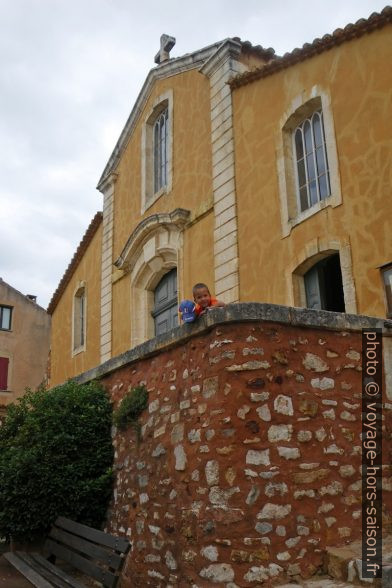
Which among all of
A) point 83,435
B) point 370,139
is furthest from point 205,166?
point 83,435

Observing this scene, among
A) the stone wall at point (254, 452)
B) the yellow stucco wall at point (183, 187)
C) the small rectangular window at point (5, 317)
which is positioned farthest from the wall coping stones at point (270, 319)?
the small rectangular window at point (5, 317)

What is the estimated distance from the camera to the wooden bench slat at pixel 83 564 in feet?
14.9

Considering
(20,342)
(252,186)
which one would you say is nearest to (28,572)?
(252,186)

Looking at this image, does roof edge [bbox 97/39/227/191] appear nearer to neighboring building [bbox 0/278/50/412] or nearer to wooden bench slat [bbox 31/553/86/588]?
wooden bench slat [bbox 31/553/86/588]

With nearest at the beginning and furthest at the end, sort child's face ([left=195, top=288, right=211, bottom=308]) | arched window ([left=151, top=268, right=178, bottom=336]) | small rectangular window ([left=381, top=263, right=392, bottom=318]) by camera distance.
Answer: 1. child's face ([left=195, top=288, right=211, bottom=308])
2. small rectangular window ([left=381, top=263, right=392, bottom=318])
3. arched window ([left=151, top=268, right=178, bottom=336])

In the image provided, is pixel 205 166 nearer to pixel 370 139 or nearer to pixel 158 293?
pixel 158 293

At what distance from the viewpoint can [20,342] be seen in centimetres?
2472

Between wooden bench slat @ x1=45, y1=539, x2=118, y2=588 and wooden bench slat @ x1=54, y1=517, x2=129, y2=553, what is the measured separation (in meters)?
0.17

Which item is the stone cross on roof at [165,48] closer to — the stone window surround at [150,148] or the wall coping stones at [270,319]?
the stone window surround at [150,148]

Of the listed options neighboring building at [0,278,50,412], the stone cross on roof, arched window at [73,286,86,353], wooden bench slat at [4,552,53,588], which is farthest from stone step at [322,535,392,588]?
neighboring building at [0,278,50,412]

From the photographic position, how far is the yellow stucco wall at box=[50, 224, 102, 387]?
14797 millimetres

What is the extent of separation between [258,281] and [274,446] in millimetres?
4933

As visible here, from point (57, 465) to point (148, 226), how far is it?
6701 millimetres

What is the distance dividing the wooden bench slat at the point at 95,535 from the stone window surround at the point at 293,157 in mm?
5098
